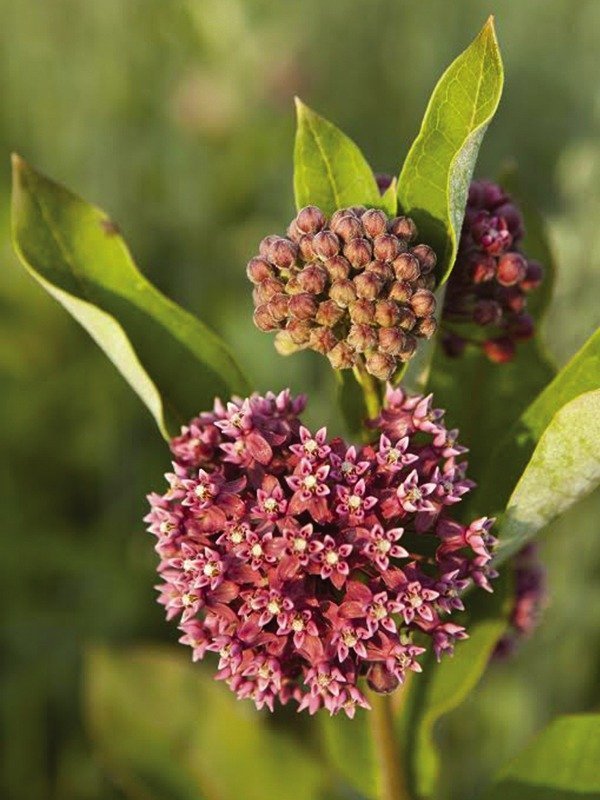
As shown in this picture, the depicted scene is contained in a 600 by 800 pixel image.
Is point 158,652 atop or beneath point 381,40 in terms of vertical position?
beneath

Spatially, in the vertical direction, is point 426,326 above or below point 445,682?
above

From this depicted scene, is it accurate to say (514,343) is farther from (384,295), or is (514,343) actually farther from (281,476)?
(281,476)

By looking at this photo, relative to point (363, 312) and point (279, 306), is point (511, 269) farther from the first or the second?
point (279, 306)

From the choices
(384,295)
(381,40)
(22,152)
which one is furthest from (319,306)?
(381,40)

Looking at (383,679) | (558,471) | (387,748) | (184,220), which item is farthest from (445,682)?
(184,220)

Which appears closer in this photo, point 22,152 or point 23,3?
point 22,152

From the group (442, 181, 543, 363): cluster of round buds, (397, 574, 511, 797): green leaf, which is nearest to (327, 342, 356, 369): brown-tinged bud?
(442, 181, 543, 363): cluster of round buds

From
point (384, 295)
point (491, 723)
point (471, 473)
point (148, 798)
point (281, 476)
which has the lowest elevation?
point (148, 798)
